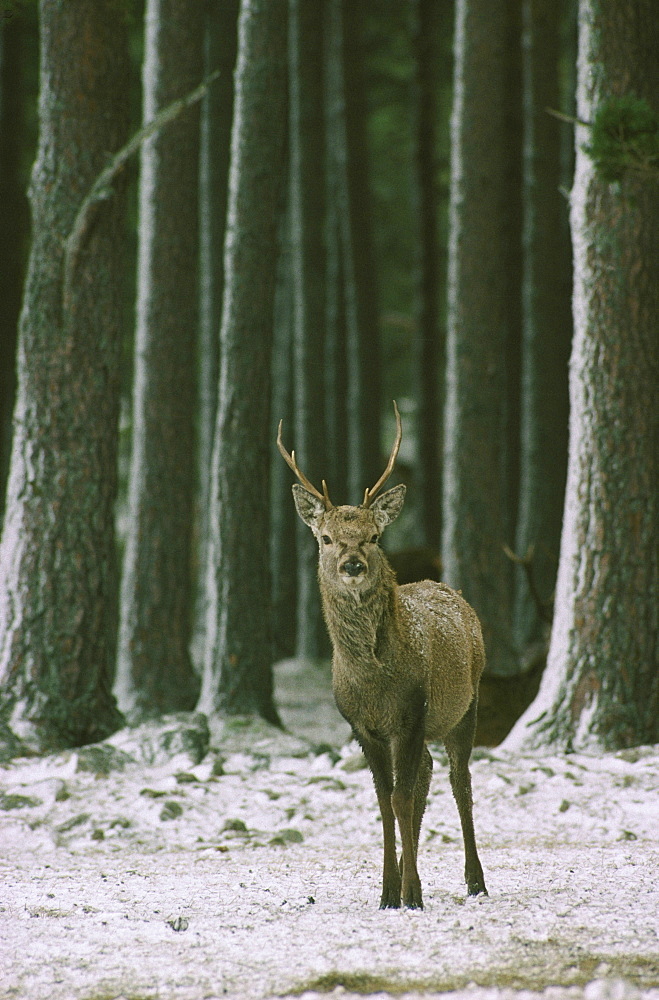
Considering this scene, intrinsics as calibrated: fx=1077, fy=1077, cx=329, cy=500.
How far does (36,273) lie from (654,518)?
5226 millimetres

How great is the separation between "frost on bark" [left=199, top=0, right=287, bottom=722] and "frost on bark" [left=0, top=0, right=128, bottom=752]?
124 cm

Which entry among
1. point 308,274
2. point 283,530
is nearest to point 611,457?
point 308,274

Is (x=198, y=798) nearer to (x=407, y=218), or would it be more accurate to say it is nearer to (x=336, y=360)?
(x=336, y=360)

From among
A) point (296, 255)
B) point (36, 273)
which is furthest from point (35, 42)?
point (36, 273)

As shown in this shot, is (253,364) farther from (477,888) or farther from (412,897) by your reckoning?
(412,897)

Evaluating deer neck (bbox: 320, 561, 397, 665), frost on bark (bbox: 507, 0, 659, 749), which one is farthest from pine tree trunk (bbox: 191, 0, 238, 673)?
deer neck (bbox: 320, 561, 397, 665)

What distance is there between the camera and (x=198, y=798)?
7336mm

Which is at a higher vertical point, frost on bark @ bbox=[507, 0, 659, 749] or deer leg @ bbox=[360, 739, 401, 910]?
frost on bark @ bbox=[507, 0, 659, 749]

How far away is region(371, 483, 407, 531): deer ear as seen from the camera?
17.0 feet

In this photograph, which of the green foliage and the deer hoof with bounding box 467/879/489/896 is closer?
the deer hoof with bounding box 467/879/489/896

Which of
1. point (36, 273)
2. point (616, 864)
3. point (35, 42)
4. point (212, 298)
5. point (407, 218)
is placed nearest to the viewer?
point (616, 864)

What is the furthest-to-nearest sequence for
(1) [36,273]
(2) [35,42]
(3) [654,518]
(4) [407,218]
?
(4) [407,218], (2) [35,42], (1) [36,273], (3) [654,518]

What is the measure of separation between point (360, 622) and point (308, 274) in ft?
35.8

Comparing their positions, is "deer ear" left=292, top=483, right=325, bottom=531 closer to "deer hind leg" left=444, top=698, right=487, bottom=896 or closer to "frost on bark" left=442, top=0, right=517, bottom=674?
"deer hind leg" left=444, top=698, right=487, bottom=896
